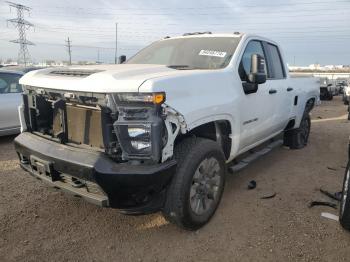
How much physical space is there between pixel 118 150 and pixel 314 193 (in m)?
2.86

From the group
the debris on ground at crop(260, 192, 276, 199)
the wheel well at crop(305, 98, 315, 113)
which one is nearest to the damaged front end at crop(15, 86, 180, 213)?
the debris on ground at crop(260, 192, 276, 199)

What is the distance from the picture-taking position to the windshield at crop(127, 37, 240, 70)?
389cm

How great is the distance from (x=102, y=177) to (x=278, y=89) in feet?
10.6

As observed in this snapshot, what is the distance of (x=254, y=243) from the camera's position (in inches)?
123

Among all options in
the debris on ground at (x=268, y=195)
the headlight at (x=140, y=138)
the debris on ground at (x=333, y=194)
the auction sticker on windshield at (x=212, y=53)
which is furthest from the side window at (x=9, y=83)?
the debris on ground at (x=333, y=194)

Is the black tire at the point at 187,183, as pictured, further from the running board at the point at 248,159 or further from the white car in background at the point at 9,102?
the white car in background at the point at 9,102

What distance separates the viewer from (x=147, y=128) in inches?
100

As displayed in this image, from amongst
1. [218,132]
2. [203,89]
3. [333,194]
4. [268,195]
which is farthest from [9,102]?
[333,194]

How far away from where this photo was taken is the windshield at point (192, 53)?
3.89 metres

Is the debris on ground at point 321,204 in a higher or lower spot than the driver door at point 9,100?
lower

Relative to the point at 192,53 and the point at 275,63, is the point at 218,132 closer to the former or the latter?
the point at 192,53

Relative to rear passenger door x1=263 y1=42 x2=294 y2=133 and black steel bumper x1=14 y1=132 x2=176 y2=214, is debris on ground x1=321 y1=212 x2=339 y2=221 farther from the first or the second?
black steel bumper x1=14 y1=132 x2=176 y2=214

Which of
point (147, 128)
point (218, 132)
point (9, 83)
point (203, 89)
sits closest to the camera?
point (147, 128)

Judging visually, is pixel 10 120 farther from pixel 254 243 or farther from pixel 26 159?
pixel 254 243
